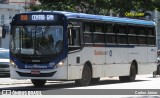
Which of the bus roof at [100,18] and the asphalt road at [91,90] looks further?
the bus roof at [100,18]

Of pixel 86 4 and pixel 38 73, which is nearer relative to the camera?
pixel 38 73

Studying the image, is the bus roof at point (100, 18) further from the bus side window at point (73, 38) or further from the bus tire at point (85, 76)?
the bus tire at point (85, 76)

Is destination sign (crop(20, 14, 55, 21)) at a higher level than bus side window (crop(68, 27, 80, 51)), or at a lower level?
higher

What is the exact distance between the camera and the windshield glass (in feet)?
70.0

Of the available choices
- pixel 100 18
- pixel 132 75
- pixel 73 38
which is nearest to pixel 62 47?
pixel 73 38

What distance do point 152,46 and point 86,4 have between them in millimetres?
11415

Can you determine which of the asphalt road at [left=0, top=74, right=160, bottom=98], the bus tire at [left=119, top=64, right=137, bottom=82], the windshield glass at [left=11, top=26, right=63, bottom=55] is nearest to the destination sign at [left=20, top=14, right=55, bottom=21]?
the windshield glass at [left=11, top=26, right=63, bottom=55]

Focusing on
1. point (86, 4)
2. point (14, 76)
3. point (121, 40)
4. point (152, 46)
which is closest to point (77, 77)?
point (14, 76)

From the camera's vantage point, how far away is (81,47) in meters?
22.5

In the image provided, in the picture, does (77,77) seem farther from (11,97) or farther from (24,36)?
(11,97)

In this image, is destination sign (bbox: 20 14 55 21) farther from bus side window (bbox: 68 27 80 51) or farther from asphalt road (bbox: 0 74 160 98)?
asphalt road (bbox: 0 74 160 98)

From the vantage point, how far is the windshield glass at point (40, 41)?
21.3m

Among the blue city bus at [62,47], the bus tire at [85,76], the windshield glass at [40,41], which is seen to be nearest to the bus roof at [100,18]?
the blue city bus at [62,47]

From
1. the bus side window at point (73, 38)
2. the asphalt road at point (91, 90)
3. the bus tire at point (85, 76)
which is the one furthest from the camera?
the bus tire at point (85, 76)
